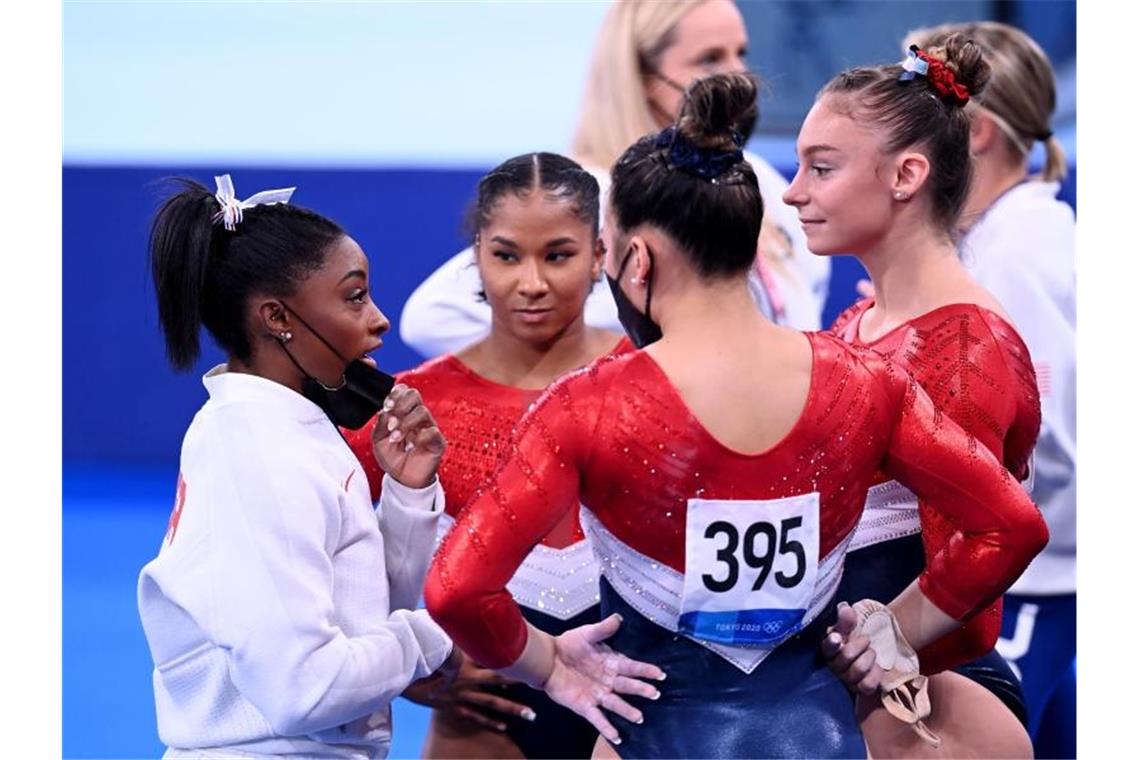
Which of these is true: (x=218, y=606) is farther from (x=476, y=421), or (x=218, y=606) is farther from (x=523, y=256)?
(x=523, y=256)

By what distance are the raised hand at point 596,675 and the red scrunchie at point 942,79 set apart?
3.33ft

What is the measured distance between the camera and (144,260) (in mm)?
6309

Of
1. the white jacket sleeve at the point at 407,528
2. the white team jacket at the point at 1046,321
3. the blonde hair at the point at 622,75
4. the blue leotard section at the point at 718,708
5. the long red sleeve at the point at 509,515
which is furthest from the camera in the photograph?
the white team jacket at the point at 1046,321

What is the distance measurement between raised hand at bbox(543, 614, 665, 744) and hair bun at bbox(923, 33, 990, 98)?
1.08 m

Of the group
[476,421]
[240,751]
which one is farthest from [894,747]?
[240,751]

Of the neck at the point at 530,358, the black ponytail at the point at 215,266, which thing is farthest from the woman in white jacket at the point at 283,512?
the neck at the point at 530,358

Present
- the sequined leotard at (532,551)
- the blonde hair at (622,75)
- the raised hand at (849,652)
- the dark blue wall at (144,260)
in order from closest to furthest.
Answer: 1. the raised hand at (849,652)
2. the sequined leotard at (532,551)
3. the blonde hair at (622,75)
4. the dark blue wall at (144,260)

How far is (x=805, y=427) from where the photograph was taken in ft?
6.58

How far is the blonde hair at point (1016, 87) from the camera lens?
3875 mm

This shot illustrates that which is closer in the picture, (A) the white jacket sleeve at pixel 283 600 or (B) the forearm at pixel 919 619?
(A) the white jacket sleeve at pixel 283 600

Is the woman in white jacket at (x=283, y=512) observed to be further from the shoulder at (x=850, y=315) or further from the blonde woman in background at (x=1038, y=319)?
the blonde woman in background at (x=1038, y=319)

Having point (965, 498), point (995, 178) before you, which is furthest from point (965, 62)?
point (995, 178)

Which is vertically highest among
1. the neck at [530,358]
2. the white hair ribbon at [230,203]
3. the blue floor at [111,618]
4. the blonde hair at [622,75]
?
the blonde hair at [622,75]

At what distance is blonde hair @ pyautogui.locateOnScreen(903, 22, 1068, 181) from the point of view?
3.88 meters
